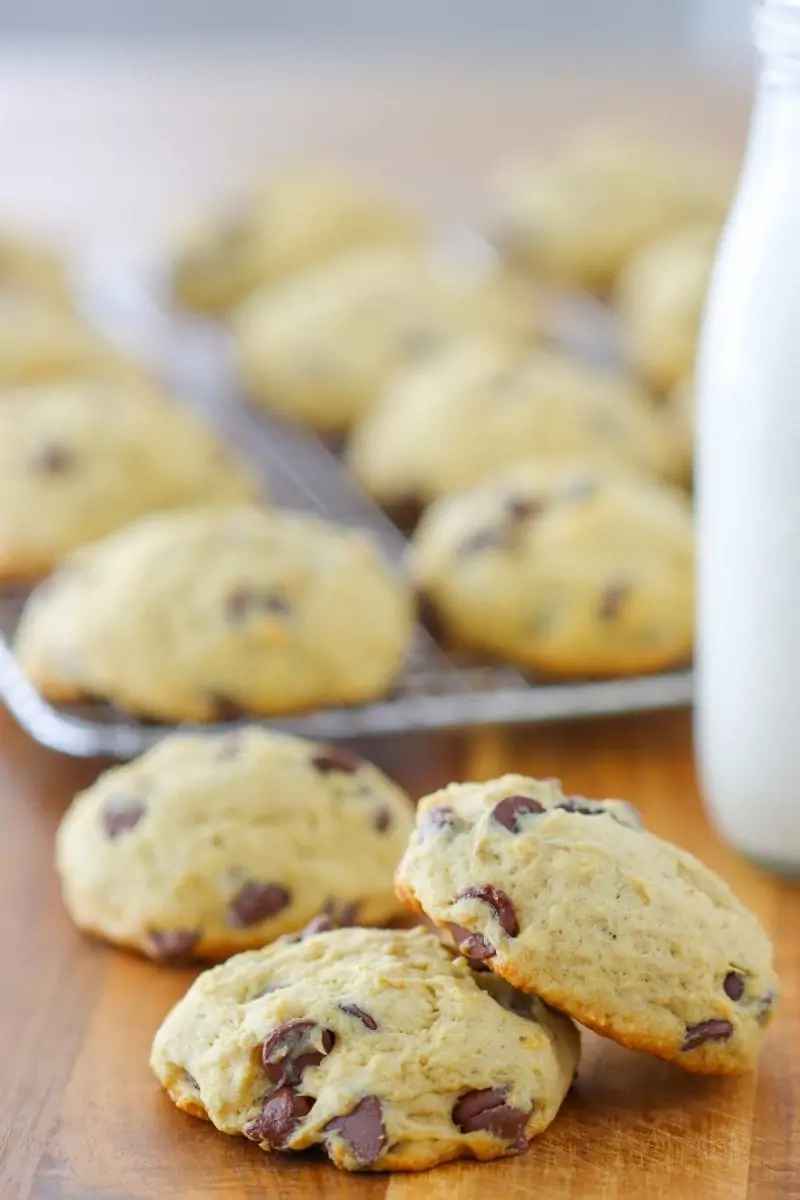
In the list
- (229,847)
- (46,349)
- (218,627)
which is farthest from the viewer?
(46,349)

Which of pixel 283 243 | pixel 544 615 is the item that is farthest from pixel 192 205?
pixel 544 615

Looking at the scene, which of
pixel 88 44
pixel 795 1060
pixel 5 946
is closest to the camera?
pixel 795 1060

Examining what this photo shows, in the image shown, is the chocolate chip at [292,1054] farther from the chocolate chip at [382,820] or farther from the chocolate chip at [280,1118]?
the chocolate chip at [382,820]

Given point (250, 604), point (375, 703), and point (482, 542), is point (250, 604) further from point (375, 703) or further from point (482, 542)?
point (482, 542)

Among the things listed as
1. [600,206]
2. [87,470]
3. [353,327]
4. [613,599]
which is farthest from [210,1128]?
[600,206]

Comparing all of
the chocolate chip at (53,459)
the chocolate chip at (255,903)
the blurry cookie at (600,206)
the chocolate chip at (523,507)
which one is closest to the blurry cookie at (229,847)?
the chocolate chip at (255,903)

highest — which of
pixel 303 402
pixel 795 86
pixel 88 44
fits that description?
pixel 795 86

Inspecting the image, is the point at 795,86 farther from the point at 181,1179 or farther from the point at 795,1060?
the point at 181,1179
